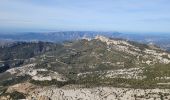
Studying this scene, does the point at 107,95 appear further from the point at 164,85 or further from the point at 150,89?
the point at 164,85

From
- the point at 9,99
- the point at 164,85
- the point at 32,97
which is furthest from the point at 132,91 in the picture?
the point at 9,99

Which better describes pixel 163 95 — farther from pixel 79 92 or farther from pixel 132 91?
pixel 79 92

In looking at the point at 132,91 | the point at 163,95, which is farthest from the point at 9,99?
the point at 163,95

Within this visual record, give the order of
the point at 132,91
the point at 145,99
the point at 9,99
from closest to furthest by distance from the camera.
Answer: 1. the point at 145,99
2. the point at 132,91
3. the point at 9,99

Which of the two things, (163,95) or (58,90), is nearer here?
(163,95)

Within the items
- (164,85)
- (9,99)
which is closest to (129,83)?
(164,85)

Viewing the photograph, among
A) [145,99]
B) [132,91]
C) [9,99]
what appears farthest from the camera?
[9,99]

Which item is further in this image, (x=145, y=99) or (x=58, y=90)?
(x=58, y=90)
